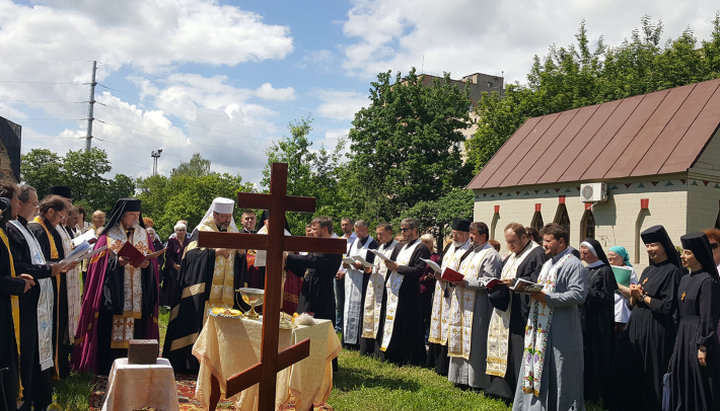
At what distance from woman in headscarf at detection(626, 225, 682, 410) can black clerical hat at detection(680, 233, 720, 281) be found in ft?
1.35

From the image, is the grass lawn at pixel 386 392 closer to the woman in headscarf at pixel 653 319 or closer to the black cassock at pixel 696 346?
the woman in headscarf at pixel 653 319

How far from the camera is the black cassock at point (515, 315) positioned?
700 centimetres

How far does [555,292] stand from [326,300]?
323cm

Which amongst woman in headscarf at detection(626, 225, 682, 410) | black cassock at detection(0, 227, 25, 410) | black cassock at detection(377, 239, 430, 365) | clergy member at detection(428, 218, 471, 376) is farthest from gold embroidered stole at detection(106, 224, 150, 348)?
woman in headscarf at detection(626, 225, 682, 410)

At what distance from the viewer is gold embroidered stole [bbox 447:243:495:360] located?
7.91m

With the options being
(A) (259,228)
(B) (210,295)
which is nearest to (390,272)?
(A) (259,228)

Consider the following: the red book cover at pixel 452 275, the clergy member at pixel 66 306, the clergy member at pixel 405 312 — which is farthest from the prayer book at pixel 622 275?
the clergy member at pixel 66 306

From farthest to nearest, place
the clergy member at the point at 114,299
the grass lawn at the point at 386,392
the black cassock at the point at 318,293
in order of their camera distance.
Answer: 1. the black cassock at the point at 318,293
2. the clergy member at the point at 114,299
3. the grass lawn at the point at 386,392

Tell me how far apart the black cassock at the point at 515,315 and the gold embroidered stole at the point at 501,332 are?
1.9 inches

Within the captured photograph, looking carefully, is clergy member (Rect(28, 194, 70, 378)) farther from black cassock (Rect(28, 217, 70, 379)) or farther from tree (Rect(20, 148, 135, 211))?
tree (Rect(20, 148, 135, 211))

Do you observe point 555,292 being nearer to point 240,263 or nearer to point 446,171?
point 240,263

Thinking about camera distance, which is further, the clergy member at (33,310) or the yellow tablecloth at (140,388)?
the clergy member at (33,310)

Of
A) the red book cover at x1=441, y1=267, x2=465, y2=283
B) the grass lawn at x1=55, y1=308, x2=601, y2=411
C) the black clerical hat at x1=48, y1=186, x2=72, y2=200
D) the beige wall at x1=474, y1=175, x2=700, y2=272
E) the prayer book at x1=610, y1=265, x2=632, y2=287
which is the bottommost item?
the grass lawn at x1=55, y1=308, x2=601, y2=411

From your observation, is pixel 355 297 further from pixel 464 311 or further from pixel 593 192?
pixel 593 192
